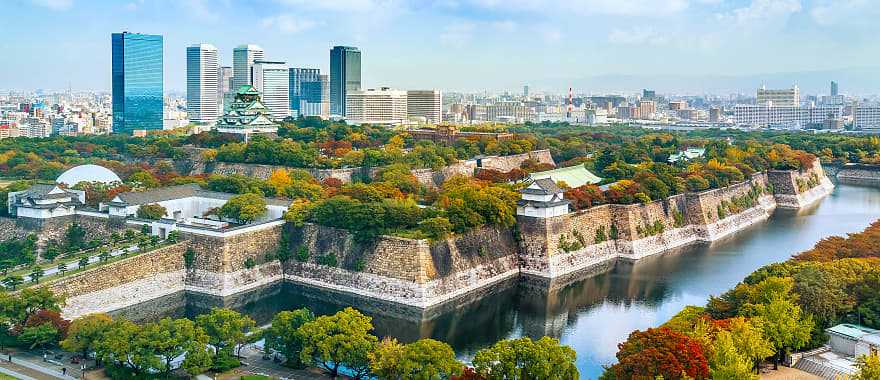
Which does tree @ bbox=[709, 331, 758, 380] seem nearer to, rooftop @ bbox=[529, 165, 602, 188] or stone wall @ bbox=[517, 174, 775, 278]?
stone wall @ bbox=[517, 174, 775, 278]

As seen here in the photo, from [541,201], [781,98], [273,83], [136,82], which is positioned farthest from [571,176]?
[781,98]

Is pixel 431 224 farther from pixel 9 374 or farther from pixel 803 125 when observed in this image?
pixel 803 125

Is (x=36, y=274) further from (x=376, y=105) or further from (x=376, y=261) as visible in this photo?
(x=376, y=105)

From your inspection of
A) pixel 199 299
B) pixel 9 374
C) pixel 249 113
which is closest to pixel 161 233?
pixel 199 299

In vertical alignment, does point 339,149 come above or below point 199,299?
above

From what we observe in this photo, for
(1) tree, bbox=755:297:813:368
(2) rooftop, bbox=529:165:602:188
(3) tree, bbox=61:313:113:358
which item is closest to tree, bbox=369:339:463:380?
(3) tree, bbox=61:313:113:358

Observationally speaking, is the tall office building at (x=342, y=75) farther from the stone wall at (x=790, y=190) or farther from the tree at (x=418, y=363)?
the tree at (x=418, y=363)

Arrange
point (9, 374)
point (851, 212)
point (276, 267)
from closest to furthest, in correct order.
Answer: point (9, 374) → point (276, 267) → point (851, 212)
